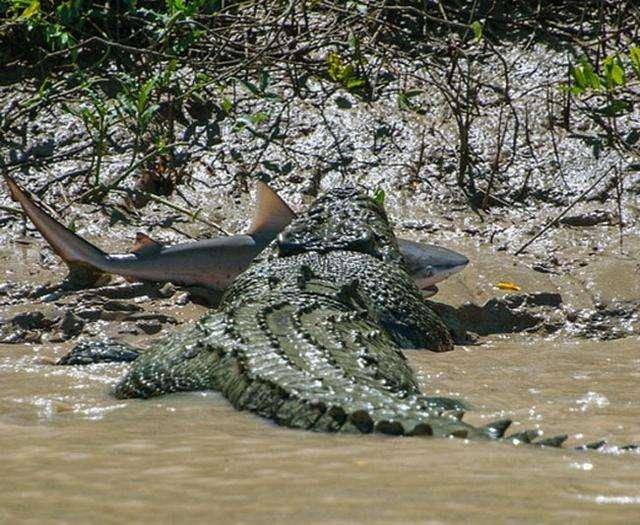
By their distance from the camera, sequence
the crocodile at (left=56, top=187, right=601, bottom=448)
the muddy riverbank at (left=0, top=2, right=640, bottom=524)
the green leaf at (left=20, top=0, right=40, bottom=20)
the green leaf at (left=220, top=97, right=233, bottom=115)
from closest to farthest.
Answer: the crocodile at (left=56, top=187, right=601, bottom=448)
the muddy riverbank at (left=0, top=2, right=640, bottom=524)
the green leaf at (left=20, top=0, right=40, bottom=20)
the green leaf at (left=220, top=97, right=233, bottom=115)

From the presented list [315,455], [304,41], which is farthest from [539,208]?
[315,455]

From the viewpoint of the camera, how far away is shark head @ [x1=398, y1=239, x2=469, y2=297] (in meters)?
6.54

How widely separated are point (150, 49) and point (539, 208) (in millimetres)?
2598

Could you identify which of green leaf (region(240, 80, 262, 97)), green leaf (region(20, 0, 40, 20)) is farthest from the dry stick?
green leaf (region(20, 0, 40, 20))

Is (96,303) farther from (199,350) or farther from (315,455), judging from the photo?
(315,455)

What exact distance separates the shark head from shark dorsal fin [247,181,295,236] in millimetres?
640

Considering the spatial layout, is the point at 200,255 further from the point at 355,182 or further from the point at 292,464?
the point at 292,464

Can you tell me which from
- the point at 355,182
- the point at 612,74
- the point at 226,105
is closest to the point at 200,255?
the point at 355,182

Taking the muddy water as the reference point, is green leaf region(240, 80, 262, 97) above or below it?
above

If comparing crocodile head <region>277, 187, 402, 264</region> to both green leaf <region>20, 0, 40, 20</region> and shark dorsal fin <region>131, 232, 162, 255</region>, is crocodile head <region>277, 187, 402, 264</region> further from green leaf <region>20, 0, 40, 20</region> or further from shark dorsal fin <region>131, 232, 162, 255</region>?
green leaf <region>20, 0, 40, 20</region>

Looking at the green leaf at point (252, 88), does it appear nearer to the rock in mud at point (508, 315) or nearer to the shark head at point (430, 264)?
the shark head at point (430, 264)

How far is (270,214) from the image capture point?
6.83 meters

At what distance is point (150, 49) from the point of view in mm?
8102

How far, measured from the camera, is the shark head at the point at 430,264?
6535 millimetres
